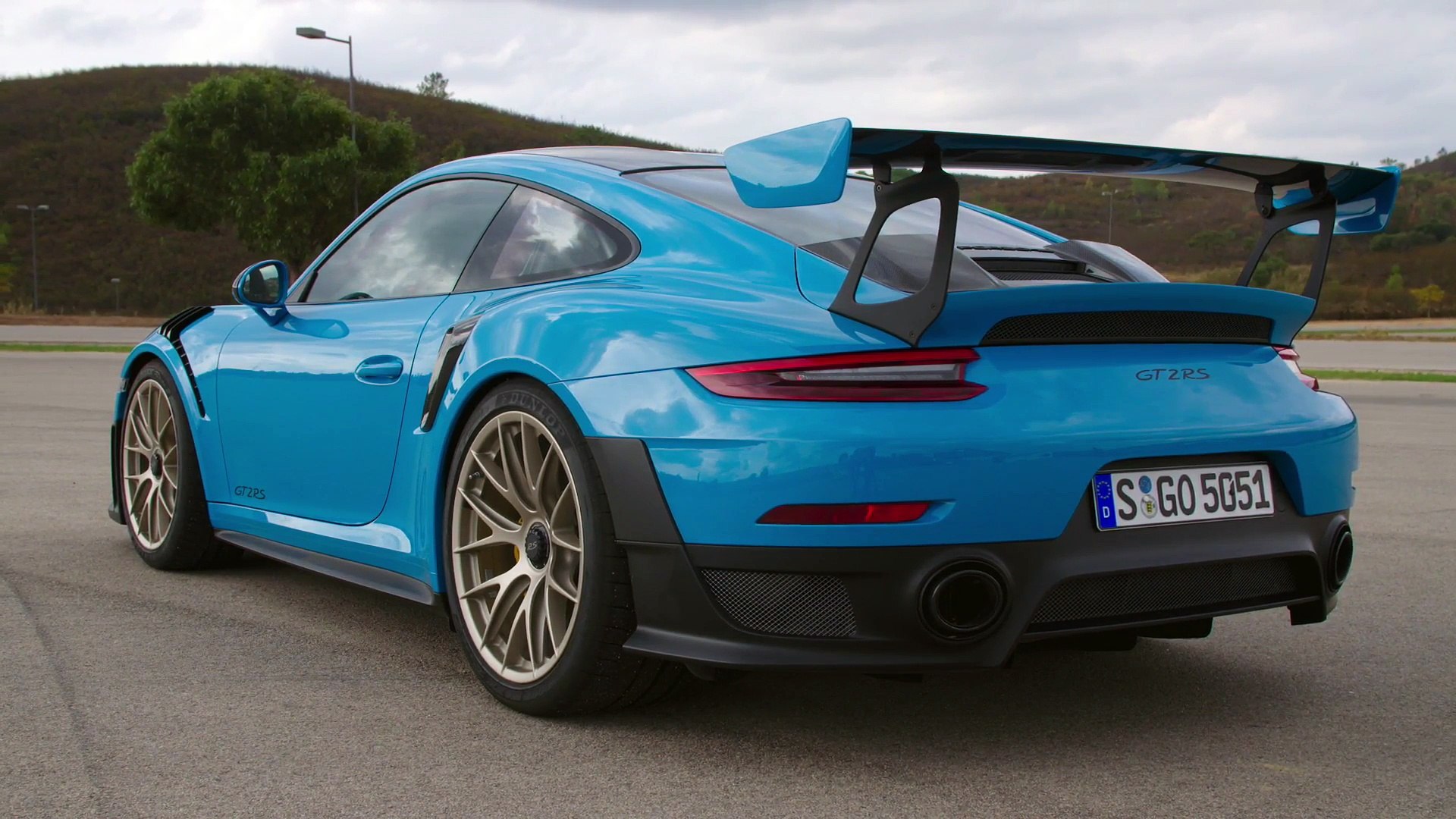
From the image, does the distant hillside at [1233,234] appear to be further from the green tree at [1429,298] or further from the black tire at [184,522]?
the black tire at [184,522]

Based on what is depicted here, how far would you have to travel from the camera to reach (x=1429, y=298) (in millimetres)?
55594

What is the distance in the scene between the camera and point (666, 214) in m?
3.26

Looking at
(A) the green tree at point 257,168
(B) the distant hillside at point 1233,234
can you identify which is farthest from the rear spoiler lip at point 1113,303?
(B) the distant hillside at point 1233,234

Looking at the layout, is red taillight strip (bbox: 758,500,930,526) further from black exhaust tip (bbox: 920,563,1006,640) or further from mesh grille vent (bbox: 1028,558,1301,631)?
mesh grille vent (bbox: 1028,558,1301,631)

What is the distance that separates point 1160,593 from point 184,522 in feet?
11.0

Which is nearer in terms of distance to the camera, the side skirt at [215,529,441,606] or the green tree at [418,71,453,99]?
the side skirt at [215,529,441,606]

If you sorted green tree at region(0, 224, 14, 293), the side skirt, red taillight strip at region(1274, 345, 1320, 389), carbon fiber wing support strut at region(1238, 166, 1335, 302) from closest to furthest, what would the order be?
red taillight strip at region(1274, 345, 1320, 389) < carbon fiber wing support strut at region(1238, 166, 1335, 302) < the side skirt < green tree at region(0, 224, 14, 293)

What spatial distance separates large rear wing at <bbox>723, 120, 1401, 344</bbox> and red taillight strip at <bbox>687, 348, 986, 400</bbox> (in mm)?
55

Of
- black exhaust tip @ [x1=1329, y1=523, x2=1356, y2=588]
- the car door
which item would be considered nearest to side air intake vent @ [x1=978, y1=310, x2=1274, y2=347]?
black exhaust tip @ [x1=1329, y1=523, x2=1356, y2=588]

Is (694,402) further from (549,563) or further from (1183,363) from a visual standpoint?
(1183,363)

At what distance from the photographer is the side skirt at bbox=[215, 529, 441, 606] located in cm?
350

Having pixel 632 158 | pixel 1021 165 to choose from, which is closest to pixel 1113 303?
pixel 1021 165

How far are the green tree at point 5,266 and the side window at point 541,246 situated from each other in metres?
69.8

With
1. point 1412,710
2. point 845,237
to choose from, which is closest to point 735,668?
point 845,237
